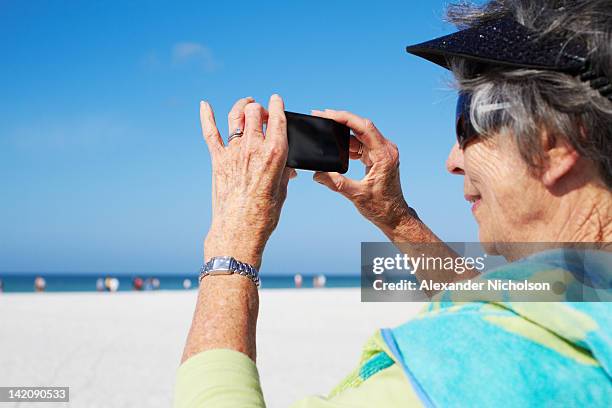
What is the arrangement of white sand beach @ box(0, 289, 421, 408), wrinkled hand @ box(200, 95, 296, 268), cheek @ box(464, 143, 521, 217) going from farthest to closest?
1. white sand beach @ box(0, 289, 421, 408)
2. wrinkled hand @ box(200, 95, 296, 268)
3. cheek @ box(464, 143, 521, 217)

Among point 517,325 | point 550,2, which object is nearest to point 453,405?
point 517,325

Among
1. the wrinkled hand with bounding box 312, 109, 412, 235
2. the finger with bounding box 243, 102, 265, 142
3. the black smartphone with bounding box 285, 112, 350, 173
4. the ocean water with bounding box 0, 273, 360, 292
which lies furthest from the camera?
the ocean water with bounding box 0, 273, 360, 292

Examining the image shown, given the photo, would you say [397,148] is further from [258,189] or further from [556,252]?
[556,252]

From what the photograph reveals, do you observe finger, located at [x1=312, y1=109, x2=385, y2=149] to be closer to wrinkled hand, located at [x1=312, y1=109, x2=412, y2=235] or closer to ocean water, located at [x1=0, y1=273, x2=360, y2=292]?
wrinkled hand, located at [x1=312, y1=109, x2=412, y2=235]

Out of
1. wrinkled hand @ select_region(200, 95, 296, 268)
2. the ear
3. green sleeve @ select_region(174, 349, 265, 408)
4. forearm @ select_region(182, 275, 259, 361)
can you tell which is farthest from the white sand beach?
the ear

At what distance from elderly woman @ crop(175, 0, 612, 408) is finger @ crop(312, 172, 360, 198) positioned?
523 mm

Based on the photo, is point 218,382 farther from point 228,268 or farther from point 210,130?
point 210,130

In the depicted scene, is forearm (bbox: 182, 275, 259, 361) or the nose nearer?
forearm (bbox: 182, 275, 259, 361)

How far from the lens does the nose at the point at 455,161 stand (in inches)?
73.7

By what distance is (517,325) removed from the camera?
4.04 ft

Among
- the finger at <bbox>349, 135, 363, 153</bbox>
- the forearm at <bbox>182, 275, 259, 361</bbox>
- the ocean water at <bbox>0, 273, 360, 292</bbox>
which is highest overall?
the ocean water at <bbox>0, 273, 360, 292</bbox>

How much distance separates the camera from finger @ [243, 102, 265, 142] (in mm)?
1823

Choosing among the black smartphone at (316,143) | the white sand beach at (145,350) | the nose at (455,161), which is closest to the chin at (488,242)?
the nose at (455,161)

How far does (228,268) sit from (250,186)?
263 mm
